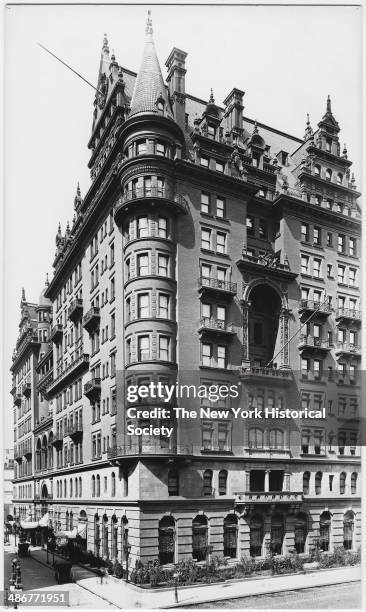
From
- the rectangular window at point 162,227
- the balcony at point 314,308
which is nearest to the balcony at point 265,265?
the balcony at point 314,308

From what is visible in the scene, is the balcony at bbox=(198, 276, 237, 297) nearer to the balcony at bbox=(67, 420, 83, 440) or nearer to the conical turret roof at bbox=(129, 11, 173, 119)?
the conical turret roof at bbox=(129, 11, 173, 119)

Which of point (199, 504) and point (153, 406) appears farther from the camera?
point (199, 504)

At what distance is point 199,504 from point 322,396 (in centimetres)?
899

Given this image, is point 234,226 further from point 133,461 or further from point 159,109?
point 133,461

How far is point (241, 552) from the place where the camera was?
111ft

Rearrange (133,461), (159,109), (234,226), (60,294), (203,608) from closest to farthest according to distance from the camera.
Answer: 1. (203,608)
2. (133,461)
3. (159,109)
4. (234,226)
5. (60,294)

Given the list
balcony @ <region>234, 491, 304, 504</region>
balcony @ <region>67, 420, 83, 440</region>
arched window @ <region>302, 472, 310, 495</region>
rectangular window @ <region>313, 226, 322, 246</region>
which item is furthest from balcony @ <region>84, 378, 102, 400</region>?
rectangular window @ <region>313, 226, 322, 246</region>

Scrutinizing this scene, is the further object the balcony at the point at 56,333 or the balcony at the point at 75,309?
the balcony at the point at 56,333

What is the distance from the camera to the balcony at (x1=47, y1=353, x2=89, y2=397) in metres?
43.2

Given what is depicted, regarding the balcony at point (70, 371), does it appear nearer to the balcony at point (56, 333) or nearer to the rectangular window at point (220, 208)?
the balcony at point (56, 333)

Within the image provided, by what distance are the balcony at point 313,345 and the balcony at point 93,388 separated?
41.9ft

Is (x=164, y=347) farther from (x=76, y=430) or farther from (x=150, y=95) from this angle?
(x=76, y=430)

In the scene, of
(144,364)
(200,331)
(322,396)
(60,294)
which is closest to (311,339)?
(322,396)

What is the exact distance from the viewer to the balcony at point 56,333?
51.8 m
